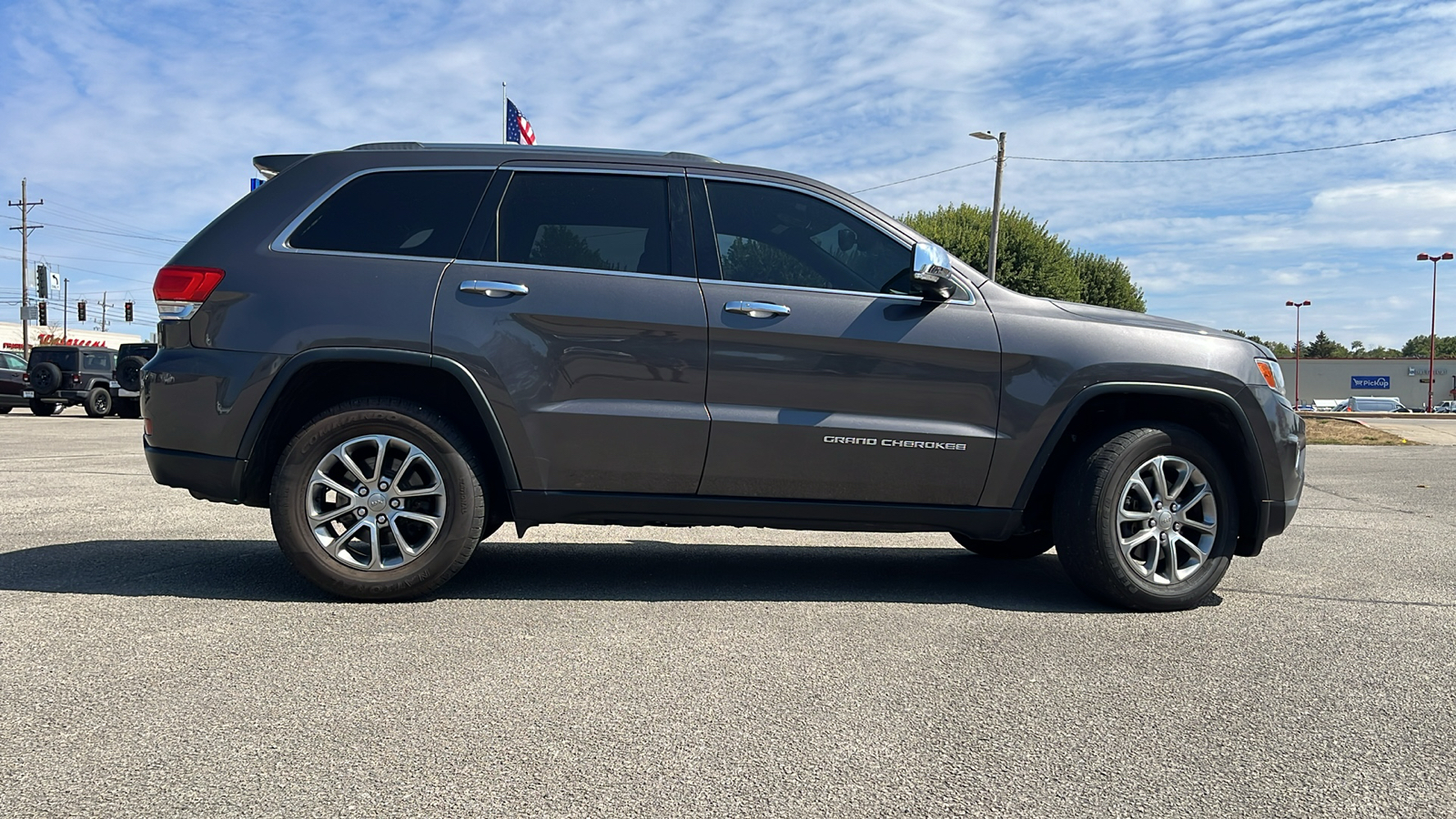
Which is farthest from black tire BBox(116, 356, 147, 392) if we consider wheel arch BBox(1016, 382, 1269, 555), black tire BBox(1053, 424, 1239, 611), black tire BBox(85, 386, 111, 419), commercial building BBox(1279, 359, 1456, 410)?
commercial building BBox(1279, 359, 1456, 410)

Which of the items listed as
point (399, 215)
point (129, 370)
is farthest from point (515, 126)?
point (399, 215)

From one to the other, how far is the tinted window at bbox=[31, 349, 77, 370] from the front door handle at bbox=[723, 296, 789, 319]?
88.0 ft

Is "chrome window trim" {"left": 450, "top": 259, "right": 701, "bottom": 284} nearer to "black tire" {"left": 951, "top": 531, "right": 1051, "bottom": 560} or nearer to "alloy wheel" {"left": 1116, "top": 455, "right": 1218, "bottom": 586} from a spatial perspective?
"alloy wheel" {"left": 1116, "top": 455, "right": 1218, "bottom": 586}

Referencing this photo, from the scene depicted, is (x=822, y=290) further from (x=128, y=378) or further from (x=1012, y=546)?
(x=128, y=378)

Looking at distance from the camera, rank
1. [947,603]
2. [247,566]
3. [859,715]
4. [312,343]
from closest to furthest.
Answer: [859,715]
[312,343]
[947,603]
[247,566]

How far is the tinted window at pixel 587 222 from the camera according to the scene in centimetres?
455

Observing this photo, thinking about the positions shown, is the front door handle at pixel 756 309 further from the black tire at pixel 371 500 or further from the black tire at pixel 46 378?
the black tire at pixel 46 378

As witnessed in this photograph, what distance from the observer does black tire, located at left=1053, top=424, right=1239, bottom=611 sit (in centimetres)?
453

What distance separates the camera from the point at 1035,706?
3.21 meters

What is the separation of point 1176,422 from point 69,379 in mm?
27763

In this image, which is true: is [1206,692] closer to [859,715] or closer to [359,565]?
[859,715]

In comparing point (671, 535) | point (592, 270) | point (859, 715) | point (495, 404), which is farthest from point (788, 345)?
point (671, 535)

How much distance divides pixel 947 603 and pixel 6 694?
11.1 ft

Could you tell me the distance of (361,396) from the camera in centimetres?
455
